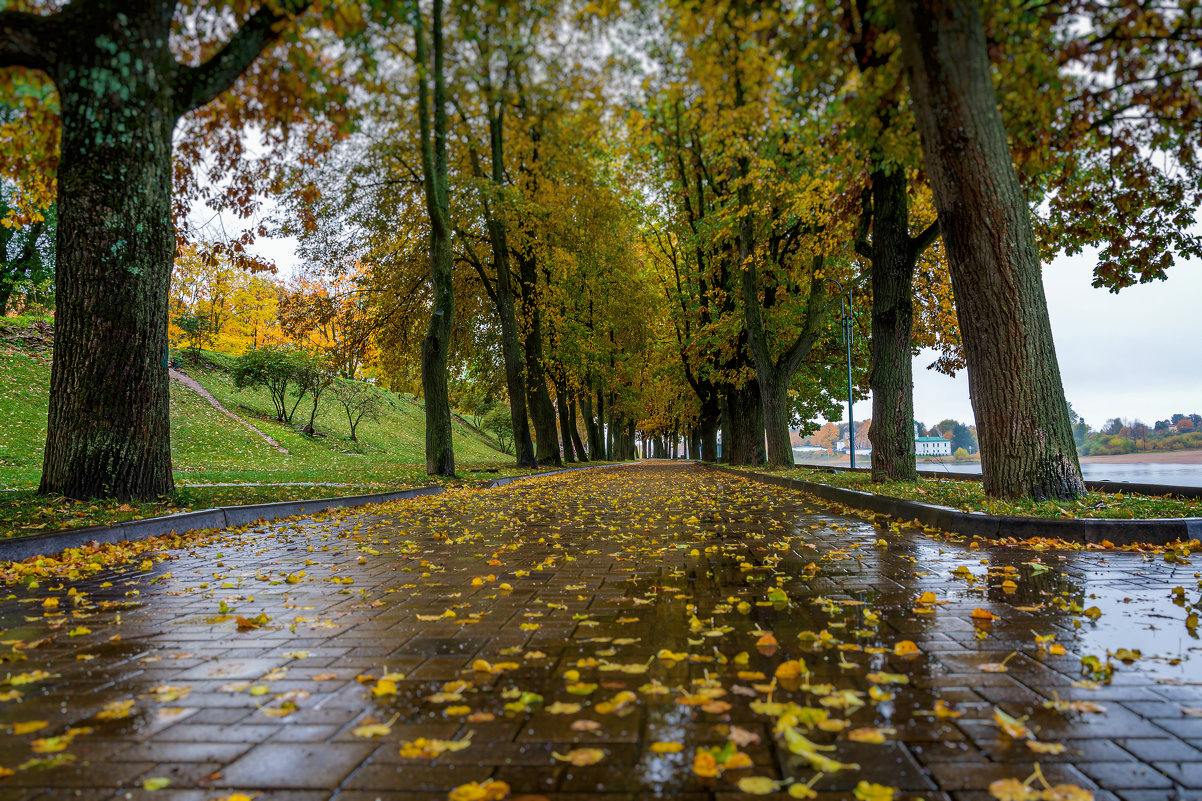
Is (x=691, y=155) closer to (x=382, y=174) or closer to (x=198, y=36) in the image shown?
(x=382, y=174)

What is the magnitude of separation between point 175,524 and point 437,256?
967 centimetres

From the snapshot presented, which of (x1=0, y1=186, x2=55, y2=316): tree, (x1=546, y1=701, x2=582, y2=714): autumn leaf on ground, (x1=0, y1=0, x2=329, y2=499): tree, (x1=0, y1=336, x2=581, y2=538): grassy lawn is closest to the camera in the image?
(x1=546, y1=701, x2=582, y2=714): autumn leaf on ground

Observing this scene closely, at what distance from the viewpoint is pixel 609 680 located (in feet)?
9.09

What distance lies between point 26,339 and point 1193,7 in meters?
34.1

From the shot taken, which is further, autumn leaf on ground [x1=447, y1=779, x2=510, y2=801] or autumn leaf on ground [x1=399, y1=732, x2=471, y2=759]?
autumn leaf on ground [x1=399, y1=732, x2=471, y2=759]

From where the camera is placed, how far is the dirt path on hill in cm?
2671

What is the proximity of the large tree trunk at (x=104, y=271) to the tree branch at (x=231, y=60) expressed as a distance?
1.40ft

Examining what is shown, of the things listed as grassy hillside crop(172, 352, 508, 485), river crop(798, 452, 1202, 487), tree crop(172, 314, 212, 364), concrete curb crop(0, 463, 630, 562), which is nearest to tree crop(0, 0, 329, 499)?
concrete curb crop(0, 463, 630, 562)

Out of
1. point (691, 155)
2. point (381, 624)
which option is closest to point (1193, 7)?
point (381, 624)

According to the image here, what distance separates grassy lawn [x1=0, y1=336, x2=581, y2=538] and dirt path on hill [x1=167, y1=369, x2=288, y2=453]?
35 centimetres

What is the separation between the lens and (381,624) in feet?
12.2

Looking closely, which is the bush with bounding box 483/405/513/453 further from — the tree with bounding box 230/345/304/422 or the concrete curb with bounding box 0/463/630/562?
the concrete curb with bounding box 0/463/630/562

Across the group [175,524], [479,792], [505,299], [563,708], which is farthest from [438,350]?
[479,792]

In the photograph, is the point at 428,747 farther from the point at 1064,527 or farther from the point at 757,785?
the point at 1064,527
